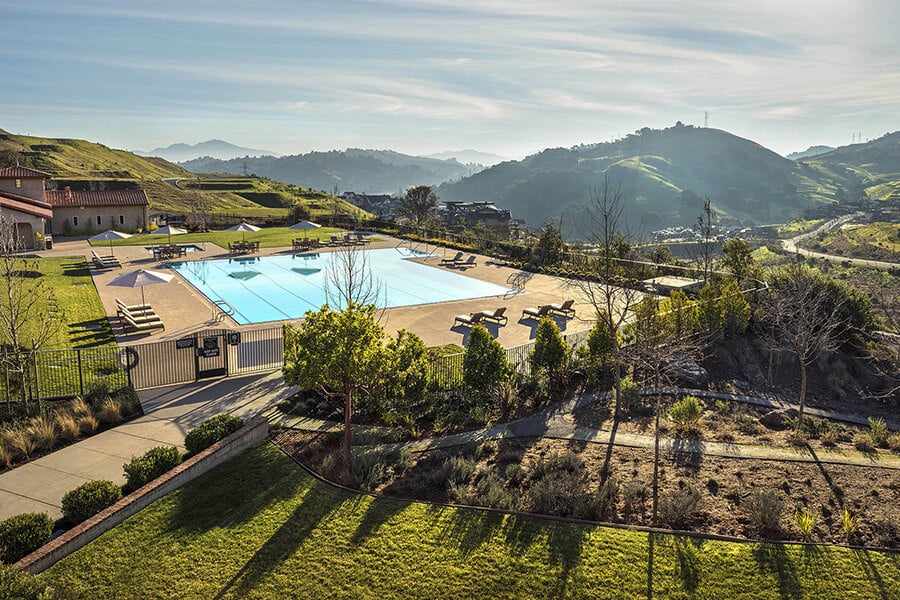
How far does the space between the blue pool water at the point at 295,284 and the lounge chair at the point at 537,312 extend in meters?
2.00

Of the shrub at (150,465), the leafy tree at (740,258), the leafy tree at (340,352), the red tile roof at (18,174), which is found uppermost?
the red tile roof at (18,174)

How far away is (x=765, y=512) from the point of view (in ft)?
25.6

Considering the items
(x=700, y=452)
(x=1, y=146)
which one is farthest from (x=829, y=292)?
(x=1, y=146)

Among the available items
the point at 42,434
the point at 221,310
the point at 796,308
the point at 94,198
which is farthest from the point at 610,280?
the point at 94,198

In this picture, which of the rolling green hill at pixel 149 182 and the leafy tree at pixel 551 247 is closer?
the leafy tree at pixel 551 247

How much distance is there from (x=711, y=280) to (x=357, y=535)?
68.9 feet

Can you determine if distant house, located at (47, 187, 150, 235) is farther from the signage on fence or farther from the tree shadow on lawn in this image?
the tree shadow on lawn

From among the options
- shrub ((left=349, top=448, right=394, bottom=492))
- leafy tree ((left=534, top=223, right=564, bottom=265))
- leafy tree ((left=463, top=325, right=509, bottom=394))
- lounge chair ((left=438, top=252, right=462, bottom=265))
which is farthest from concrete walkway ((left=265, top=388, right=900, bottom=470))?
lounge chair ((left=438, top=252, right=462, bottom=265))

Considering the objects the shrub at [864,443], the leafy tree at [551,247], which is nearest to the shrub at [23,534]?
the shrub at [864,443]

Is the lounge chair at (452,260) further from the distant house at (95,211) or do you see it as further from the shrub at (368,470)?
the distant house at (95,211)

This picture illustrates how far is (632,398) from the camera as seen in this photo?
1294 centimetres

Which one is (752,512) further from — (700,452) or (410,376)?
(410,376)

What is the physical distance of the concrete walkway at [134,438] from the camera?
861cm

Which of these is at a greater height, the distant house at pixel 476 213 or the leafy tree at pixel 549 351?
the distant house at pixel 476 213
